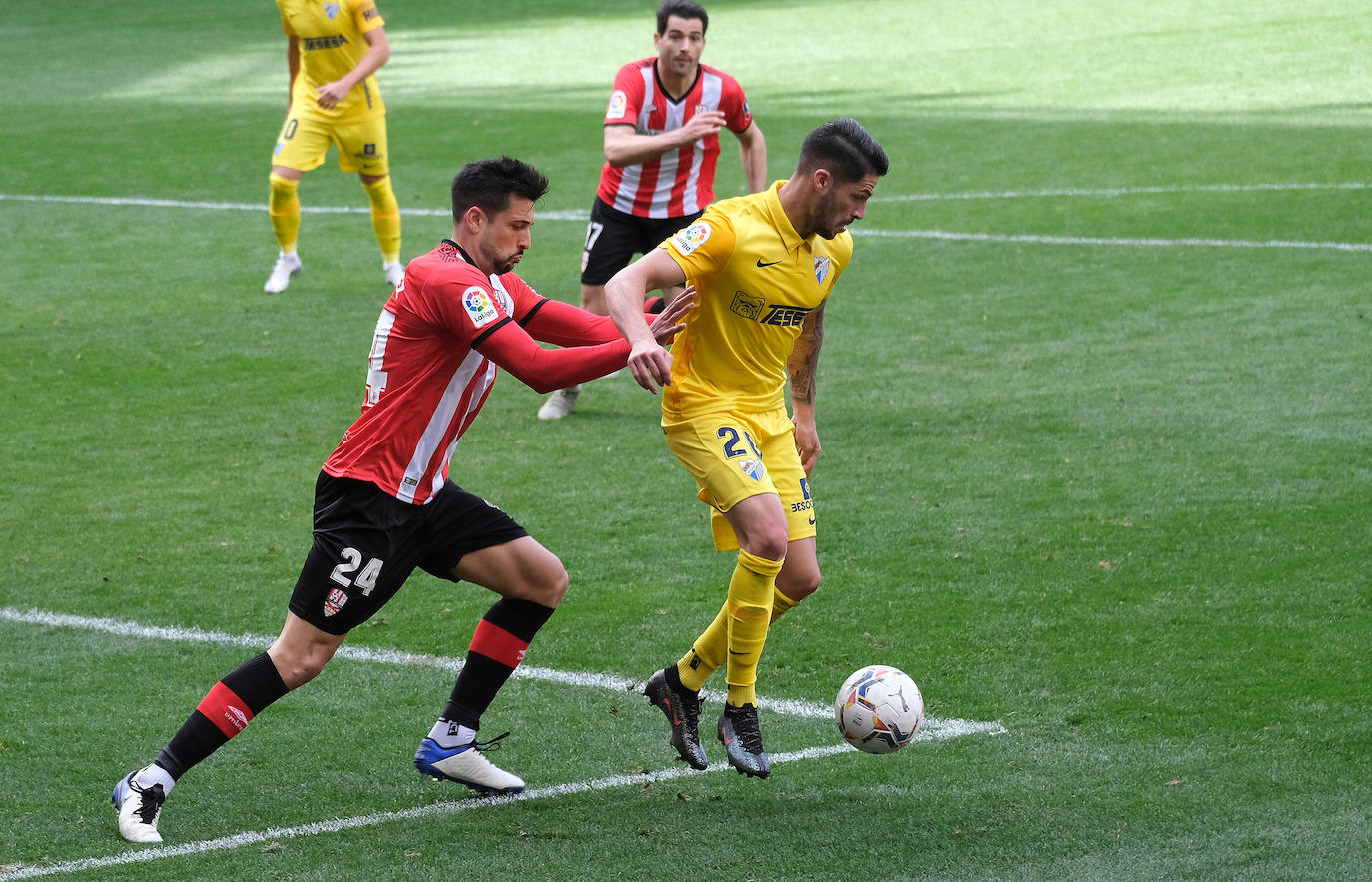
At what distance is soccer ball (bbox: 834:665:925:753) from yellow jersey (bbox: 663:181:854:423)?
1.03m

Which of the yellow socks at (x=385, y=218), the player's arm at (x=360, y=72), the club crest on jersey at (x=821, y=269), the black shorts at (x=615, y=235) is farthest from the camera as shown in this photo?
the yellow socks at (x=385, y=218)

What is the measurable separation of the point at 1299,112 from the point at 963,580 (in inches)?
591

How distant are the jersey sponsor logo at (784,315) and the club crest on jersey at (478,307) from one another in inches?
43.3

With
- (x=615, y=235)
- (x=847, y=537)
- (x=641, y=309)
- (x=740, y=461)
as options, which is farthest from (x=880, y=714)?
(x=615, y=235)

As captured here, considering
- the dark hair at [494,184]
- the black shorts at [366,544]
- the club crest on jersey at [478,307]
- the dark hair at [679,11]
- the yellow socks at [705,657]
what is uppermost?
the dark hair at [494,184]

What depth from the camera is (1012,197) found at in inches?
631

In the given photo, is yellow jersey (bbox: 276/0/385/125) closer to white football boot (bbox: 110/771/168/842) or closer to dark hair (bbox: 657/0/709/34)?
dark hair (bbox: 657/0/709/34)

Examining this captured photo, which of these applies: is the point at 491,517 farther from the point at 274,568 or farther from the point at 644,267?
the point at 274,568

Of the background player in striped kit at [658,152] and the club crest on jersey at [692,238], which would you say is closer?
the club crest on jersey at [692,238]

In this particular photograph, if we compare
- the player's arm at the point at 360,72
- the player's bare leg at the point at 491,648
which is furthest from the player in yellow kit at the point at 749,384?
the player's arm at the point at 360,72

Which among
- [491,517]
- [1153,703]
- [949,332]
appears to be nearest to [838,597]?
[1153,703]

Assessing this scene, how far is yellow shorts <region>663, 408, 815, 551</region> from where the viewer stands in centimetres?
539

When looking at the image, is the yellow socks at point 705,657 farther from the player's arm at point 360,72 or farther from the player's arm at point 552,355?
the player's arm at point 360,72

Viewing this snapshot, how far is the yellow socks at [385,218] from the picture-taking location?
1323cm
